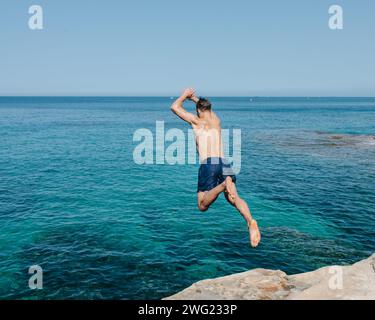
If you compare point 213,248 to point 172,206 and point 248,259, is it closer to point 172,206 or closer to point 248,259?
point 248,259

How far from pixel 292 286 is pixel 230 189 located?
7.70 m

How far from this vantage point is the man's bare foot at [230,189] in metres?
8.91

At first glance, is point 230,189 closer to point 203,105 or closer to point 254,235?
point 254,235

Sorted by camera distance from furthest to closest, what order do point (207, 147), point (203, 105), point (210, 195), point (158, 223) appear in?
point (158, 223) → point (207, 147) → point (203, 105) → point (210, 195)

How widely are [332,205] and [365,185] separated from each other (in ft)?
25.4

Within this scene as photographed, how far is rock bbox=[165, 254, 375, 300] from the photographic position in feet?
40.0

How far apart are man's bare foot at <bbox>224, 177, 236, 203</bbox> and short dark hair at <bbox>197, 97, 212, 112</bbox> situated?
1913 millimetres

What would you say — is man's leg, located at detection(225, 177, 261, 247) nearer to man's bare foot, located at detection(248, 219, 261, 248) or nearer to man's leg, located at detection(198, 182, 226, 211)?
man's bare foot, located at detection(248, 219, 261, 248)

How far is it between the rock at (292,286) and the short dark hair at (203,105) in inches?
286

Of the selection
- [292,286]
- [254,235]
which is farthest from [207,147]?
[292,286]

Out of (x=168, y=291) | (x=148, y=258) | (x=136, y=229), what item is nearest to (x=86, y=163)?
(x=136, y=229)

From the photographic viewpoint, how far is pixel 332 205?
105ft

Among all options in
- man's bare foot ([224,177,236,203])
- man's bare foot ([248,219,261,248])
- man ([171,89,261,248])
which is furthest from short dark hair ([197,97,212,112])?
man's bare foot ([248,219,261,248])

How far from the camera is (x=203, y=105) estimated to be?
9.54 meters
